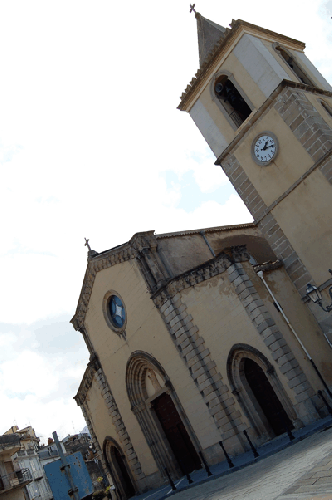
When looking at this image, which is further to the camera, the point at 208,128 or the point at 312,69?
the point at 312,69

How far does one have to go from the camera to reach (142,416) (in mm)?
19844

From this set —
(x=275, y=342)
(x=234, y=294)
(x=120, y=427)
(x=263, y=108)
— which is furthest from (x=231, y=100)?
(x=120, y=427)

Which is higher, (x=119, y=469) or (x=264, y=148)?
(x=264, y=148)

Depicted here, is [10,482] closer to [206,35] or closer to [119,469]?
[119,469]

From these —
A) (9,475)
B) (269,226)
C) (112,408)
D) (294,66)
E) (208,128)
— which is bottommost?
(112,408)

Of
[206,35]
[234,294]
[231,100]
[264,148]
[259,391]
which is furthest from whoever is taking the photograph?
[206,35]

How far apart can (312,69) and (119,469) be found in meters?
21.9

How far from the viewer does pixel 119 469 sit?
22.0 meters

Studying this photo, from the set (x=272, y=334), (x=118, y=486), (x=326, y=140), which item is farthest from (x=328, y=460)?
(x=118, y=486)

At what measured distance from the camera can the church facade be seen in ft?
49.4

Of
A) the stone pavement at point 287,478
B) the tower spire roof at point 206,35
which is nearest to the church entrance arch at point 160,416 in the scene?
the stone pavement at point 287,478

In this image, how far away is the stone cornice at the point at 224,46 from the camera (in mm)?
17438

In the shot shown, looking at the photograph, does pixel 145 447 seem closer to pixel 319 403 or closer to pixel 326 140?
pixel 319 403

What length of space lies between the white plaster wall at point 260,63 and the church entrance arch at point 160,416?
12445mm
